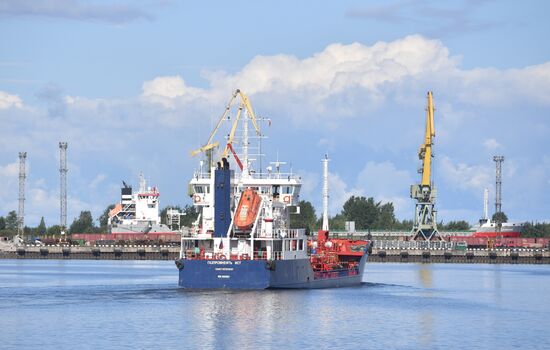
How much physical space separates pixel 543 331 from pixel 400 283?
43888mm

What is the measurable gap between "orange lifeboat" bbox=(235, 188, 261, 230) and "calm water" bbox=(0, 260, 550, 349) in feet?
17.2

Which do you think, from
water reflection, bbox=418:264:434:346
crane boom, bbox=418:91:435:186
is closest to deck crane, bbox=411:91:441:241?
crane boom, bbox=418:91:435:186

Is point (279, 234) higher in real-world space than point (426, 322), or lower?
higher

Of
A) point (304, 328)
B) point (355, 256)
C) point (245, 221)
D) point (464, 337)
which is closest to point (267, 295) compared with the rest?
point (245, 221)

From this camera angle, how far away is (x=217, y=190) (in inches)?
3396

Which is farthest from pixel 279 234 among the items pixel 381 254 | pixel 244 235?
pixel 381 254

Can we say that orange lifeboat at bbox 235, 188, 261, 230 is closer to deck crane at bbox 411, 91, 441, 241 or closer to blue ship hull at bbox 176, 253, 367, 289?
blue ship hull at bbox 176, 253, 367, 289

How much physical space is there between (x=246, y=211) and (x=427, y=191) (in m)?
101

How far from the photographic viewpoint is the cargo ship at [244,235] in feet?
278

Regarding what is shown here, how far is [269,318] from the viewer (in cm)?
7362

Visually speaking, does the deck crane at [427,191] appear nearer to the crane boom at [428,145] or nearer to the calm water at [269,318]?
the crane boom at [428,145]

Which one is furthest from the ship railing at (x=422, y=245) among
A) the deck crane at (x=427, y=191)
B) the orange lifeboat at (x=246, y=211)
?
the orange lifeboat at (x=246, y=211)

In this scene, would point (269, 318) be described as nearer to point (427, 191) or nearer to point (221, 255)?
point (221, 255)

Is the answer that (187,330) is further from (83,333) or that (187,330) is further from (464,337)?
(464,337)
